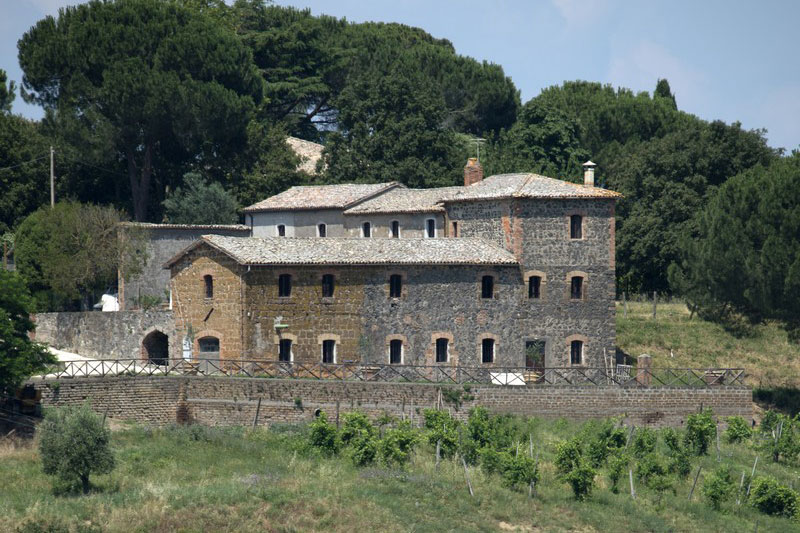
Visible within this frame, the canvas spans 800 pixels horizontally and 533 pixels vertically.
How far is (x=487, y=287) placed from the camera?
49531 mm

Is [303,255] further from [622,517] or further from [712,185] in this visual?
[712,185]

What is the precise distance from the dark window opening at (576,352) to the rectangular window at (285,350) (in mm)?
10915

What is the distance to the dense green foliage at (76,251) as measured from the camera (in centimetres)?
5591

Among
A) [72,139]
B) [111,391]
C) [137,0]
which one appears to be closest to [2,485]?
[111,391]

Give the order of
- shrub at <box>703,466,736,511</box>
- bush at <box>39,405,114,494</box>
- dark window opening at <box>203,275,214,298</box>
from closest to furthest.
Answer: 1. bush at <box>39,405,114,494</box>
2. shrub at <box>703,466,736,511</box>
3. dark window opening at <box>203,275,214,298</box>

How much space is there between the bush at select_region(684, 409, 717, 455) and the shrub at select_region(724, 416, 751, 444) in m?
1.15

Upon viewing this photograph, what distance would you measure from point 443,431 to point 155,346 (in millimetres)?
16497

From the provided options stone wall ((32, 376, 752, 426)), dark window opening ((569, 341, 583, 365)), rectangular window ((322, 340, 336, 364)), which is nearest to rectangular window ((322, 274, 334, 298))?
rectangular window ((322, 340, 336, 364))

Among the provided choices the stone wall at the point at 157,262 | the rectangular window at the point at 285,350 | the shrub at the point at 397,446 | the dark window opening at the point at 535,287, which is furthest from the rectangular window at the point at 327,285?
the shrub at the point at 397,446

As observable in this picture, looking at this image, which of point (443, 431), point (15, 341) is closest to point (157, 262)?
point (15, 341)

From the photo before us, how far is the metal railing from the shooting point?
46.8m

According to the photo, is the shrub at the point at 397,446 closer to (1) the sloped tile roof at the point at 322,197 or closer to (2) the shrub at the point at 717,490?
(2) the shrub at the point at 717,490

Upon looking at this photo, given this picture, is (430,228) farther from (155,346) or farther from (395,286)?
(155,346)

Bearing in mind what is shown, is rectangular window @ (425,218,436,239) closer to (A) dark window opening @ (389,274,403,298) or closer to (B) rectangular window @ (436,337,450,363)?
(A) dark window opening @ (389,274,403,298)
